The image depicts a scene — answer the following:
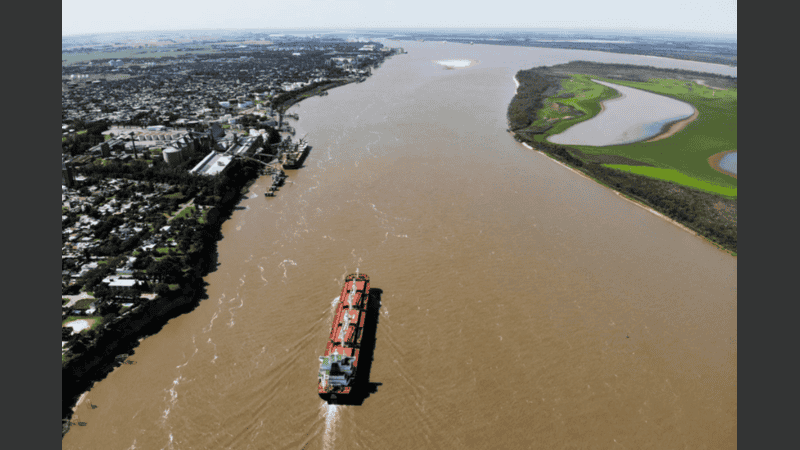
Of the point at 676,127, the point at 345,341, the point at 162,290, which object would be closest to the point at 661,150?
the point at 676,127

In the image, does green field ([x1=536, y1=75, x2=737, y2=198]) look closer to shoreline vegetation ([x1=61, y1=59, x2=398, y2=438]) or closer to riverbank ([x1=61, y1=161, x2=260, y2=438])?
shoreline vegetation ([x1=61, y1=59, x2=398, y2=438])

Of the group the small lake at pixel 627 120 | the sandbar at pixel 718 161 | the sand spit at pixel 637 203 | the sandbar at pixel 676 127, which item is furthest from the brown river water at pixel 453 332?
the sandbar at pixel 676 127

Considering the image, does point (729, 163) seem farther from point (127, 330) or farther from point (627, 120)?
point (127, 330)

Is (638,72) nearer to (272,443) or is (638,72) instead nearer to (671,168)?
(671,168)

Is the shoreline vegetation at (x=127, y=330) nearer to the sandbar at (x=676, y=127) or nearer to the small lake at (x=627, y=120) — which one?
the small lake at (x=627, y=120)

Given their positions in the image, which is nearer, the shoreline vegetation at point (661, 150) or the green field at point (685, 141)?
the shoreline vegetation at point (661, 150)
